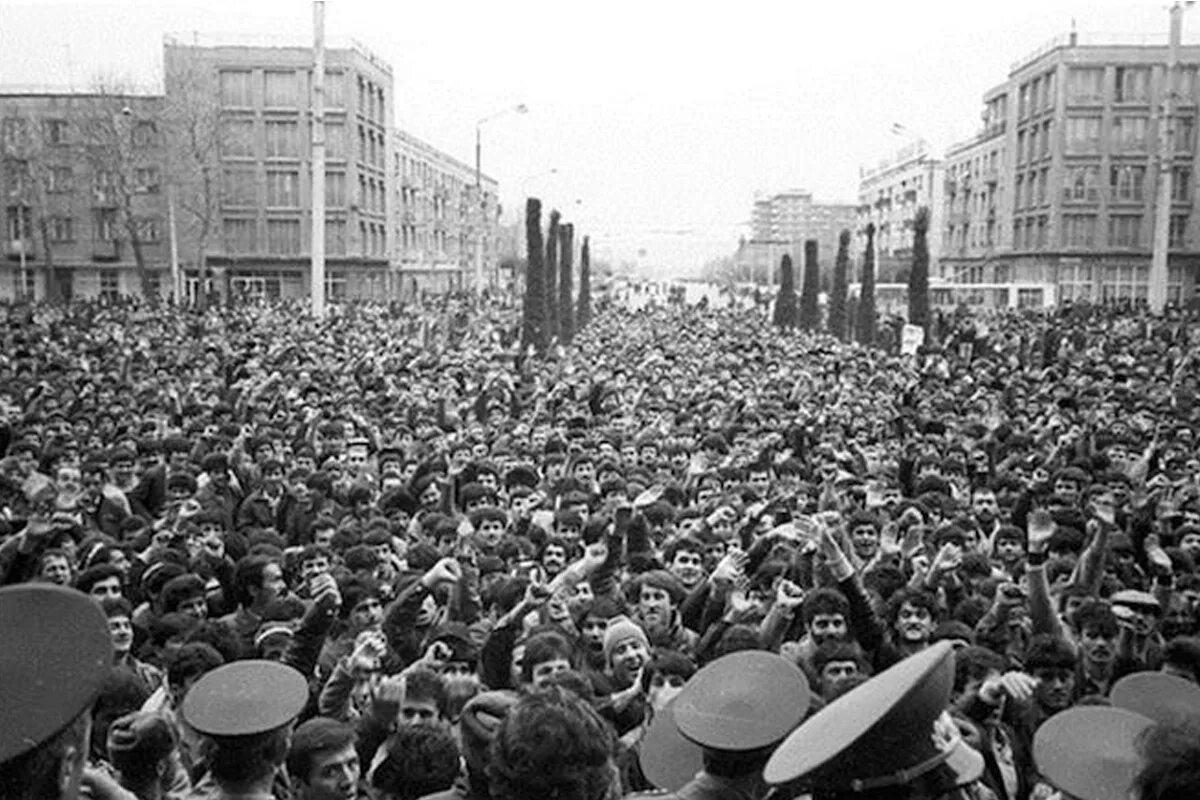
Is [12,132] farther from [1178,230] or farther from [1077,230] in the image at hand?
[1178,230]

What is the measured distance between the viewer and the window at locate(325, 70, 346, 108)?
2672 inches

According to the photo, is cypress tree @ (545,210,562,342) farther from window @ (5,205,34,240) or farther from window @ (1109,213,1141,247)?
window @ (1109,213,1141,247)

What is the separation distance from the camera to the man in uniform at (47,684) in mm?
2215

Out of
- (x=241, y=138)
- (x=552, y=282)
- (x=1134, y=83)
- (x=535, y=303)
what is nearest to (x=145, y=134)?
(x=241, y=138)

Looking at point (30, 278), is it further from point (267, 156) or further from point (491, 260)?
point (491, 260)

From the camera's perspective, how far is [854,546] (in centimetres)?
854

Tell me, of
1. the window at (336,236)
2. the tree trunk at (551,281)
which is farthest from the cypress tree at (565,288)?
the window at (336,236)

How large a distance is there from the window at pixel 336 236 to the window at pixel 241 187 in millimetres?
4489

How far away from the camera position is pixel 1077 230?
6956 cm

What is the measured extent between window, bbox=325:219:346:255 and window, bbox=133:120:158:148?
38.5ft

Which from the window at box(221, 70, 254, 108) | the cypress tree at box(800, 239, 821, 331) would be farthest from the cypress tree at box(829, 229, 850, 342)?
the window at box(221, 70, 254, 108)

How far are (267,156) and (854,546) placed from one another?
209 feet

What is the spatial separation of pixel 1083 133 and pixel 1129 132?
8.69 ft

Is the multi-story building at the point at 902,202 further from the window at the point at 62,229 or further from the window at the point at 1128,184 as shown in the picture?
the window at the point at 62,229
